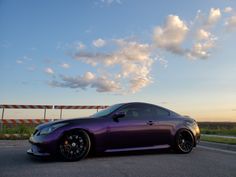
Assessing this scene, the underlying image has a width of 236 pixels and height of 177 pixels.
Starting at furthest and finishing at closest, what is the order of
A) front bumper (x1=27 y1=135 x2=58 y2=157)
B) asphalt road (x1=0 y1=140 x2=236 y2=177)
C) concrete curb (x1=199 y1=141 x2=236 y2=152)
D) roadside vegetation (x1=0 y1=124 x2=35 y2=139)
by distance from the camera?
1. roadside vegetation (x1=0 y1=124 x2=35 y2=139)
2. concrete curb (x1=199 y1=141 x2=236 y2=152)
3. front bumper (x1=27 y1=135 x2=58 y2=157)
4. asphalt road (x1=0 y1=140 x2=236 y2=177)

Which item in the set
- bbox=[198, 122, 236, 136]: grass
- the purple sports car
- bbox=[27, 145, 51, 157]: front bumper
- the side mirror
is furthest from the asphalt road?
bbox=[198, 122, 236, 136]: grass

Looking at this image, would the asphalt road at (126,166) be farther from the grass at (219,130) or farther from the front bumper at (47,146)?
the grass at (219,130)

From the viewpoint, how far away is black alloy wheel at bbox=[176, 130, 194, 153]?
9.49 metres

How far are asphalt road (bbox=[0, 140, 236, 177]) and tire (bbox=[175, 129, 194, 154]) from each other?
1.09ft

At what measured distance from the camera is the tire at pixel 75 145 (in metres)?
7.86

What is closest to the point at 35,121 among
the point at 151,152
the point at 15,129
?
the point at 15,129

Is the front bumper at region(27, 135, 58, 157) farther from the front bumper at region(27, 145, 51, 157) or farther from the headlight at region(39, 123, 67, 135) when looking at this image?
the headlight at region(39, 123, 67, 135)

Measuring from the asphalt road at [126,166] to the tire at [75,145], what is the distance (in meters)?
0.17

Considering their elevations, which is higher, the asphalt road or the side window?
the side window

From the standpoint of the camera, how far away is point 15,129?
1659 cm

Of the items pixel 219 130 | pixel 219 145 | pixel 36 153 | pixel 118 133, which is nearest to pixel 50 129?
pixel 36 153

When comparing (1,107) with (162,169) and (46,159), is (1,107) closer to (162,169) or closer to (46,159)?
(46,159)

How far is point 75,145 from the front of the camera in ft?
26.2

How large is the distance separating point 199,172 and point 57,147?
9.79 ft
